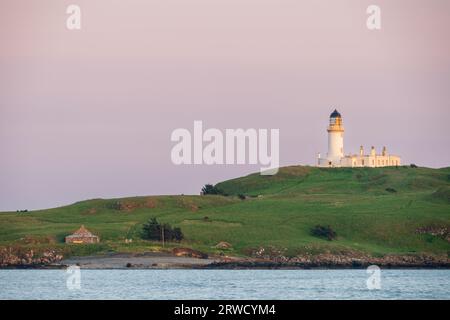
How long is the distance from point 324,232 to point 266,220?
10.0 meters

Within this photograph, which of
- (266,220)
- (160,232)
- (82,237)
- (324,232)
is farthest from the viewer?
(266,220)

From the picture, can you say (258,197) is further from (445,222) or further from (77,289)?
(77,289)

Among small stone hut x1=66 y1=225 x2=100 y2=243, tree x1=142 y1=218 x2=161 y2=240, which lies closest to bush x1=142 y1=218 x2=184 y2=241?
tree x1=142 y1=218 x2=161 y2=240

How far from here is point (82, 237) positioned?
148 metres

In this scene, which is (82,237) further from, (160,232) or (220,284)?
(220,284)

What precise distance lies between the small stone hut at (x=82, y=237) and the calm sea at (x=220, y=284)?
17.6m

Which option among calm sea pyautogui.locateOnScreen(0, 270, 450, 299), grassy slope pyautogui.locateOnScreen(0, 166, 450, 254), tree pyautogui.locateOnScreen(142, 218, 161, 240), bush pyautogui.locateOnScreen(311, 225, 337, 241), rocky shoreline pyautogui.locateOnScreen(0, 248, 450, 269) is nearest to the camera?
calm sea pyautogui.locateOnScreen(0, 270, 450, 299)

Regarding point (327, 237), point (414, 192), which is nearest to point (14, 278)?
point (327, 237)

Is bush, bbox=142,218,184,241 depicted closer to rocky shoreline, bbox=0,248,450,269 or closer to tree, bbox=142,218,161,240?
tree, bbox=142,218,161,240

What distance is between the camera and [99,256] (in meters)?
138

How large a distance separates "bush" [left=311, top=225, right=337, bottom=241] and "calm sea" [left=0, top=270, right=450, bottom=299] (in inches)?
933

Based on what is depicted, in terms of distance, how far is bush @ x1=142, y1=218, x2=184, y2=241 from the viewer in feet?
492

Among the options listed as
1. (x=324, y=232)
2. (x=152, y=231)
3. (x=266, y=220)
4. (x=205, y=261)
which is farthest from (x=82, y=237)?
(x=324, y=232)

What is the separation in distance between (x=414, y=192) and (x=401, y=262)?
51.4 m
